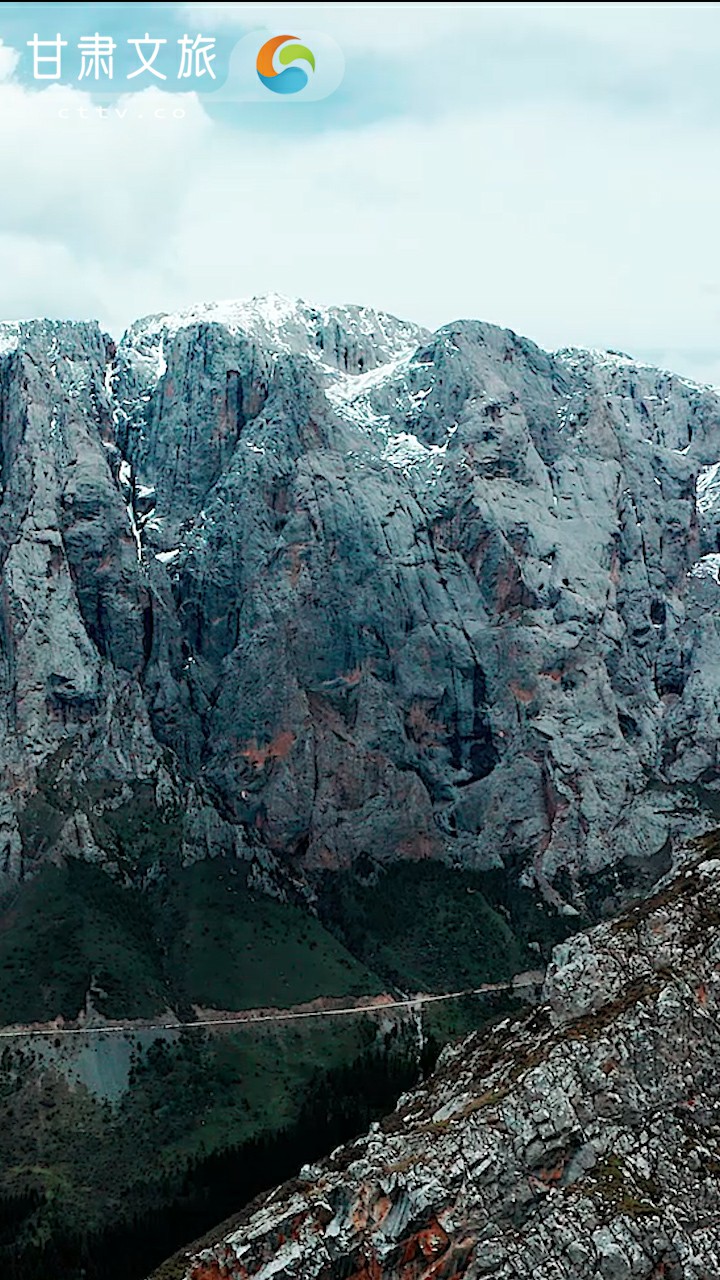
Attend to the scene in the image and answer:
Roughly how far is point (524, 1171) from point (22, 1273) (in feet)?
350

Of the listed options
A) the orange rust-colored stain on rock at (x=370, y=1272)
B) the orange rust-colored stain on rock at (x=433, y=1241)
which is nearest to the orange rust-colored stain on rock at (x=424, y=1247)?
the orange rust-colored stain on rock at (x=433, y=1241)

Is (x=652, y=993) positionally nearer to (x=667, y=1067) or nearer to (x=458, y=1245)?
(x=667, y=1067)

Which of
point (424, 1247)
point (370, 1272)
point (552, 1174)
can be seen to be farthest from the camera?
point (370, 1272)

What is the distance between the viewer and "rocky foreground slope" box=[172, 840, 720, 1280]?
76.8 m

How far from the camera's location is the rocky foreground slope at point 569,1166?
252 ft

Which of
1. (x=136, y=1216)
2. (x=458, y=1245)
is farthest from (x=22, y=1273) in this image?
(x=458, y=1245)

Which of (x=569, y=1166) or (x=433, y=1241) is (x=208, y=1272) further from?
(x=569, y=1166)

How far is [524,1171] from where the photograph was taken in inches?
3167

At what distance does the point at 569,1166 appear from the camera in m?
80.2

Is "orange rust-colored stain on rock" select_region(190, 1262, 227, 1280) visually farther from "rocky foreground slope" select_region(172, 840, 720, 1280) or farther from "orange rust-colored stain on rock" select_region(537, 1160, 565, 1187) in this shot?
"orange rust-colored stain on rock" select_region(537, 1160, 565, 1187)

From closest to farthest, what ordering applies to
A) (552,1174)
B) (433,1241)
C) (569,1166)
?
1. (433,1241)
2. (569,1166)
3. (552,1174)

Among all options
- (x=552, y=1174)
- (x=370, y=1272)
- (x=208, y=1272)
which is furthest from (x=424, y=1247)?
(x=208, y=1272)

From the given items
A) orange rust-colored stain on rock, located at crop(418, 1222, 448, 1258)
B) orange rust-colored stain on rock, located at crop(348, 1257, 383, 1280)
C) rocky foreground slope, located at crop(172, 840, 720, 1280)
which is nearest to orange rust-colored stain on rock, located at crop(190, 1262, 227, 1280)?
rocky foreground slope, located at crop(172, 840, 720, 1280)

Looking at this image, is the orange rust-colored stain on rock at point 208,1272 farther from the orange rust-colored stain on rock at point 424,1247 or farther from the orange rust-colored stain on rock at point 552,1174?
the orange rust-colored stain on rock at point 552,1174
